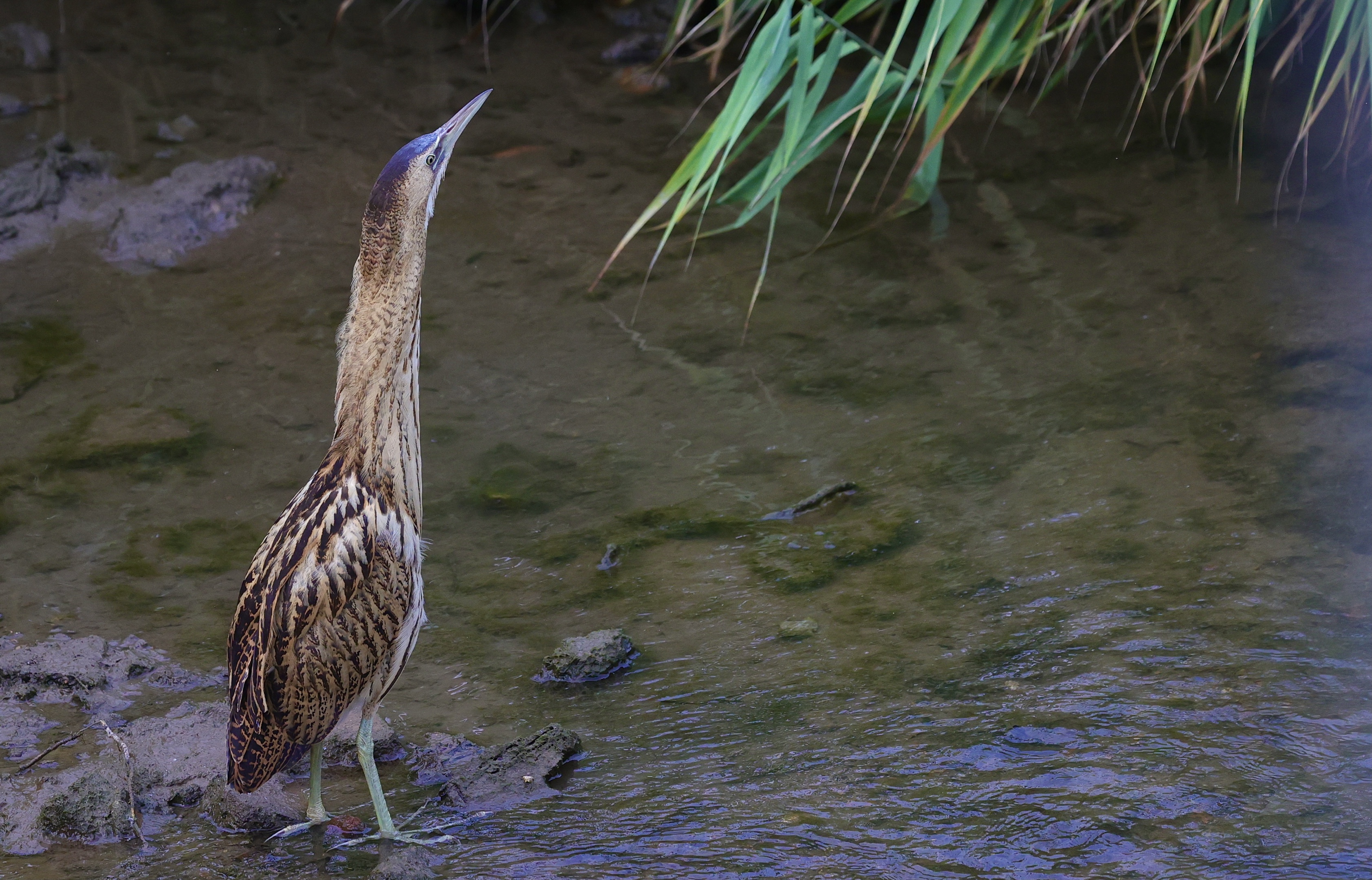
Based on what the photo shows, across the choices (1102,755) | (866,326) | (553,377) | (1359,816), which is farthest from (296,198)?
(1359,816)

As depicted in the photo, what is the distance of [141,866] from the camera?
2965mm

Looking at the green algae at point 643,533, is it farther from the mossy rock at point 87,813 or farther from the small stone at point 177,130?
the small stone at point 177,130

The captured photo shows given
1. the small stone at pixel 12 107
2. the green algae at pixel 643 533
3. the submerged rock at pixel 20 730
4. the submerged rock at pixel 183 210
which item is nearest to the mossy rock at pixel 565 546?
the green algae at pixel 643 533

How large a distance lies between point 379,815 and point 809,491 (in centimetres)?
188

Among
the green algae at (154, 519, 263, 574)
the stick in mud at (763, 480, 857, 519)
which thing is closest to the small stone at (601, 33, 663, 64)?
the stick in mud at (763, 480, 857, 519)

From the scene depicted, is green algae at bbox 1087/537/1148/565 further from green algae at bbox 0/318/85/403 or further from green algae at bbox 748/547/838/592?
green algae at bbox 0/318/85/403

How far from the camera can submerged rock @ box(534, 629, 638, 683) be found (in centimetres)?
356

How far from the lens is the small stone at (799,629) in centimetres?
369

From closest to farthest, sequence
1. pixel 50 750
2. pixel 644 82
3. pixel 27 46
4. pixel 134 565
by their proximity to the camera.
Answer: pixel 50 750
pixel 134 565
pixel 644 82
pixel 27 46

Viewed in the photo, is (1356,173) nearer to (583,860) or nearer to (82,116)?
(583,860)

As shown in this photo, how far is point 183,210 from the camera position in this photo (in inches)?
251

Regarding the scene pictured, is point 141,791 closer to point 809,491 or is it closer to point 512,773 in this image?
point 512,773

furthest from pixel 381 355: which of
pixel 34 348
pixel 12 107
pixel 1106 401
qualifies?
pixel 12 107

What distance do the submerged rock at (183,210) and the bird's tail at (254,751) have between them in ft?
Answer: 12.1
